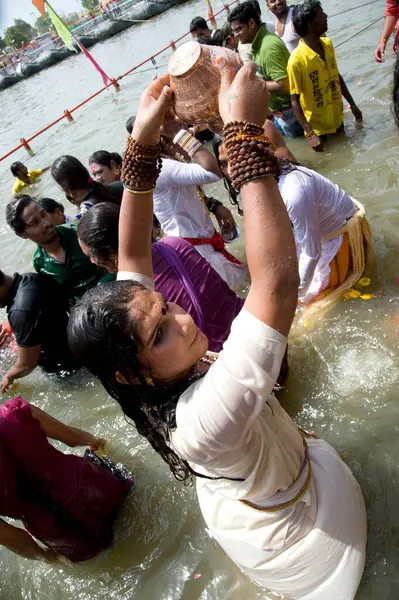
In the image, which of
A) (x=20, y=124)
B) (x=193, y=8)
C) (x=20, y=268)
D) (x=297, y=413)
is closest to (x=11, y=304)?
(x=297, y=413)

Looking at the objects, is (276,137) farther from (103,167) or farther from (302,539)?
(103,167)

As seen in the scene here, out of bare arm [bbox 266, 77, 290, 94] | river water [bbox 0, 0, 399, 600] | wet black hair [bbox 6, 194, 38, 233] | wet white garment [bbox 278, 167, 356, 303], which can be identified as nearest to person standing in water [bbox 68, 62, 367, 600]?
river water [bbox 0, 0, 399, 600]

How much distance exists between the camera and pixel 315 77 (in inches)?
194

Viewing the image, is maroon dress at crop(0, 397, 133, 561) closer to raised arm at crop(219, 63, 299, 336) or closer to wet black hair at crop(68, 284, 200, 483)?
wet black hair at crop(68, 284, 200, 483)

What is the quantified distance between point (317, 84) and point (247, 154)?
15.3 feet

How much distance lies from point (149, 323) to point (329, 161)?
4.95 meters

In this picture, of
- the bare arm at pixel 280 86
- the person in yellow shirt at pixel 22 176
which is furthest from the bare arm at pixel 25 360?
the person in yellow shirt at pixel 22 176

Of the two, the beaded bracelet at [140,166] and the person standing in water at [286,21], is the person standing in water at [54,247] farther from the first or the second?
the person standing in water at [286,21]

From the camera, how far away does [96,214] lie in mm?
2477

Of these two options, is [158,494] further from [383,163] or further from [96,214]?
[383,163]

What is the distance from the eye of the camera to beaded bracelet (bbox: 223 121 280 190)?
1.01 metres

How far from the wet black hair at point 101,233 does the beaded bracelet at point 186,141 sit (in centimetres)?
58

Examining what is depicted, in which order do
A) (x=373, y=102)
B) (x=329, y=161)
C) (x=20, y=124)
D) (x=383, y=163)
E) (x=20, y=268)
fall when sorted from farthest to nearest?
(x=20, y=124) < (x=20, y=268) < (x=373, y=102) < (x=329, y=161) < (x=383, y=163)

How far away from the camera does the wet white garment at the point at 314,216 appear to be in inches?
103
